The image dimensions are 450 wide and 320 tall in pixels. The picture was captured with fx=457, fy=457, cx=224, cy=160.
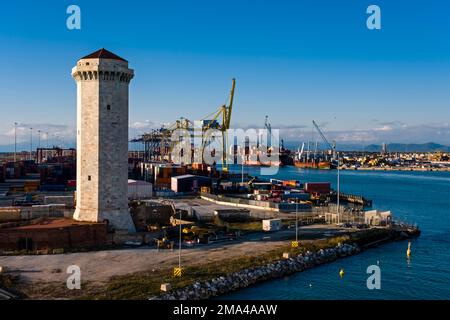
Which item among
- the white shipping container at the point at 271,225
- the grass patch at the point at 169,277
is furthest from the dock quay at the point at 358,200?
the grass patch at the point at 169,277

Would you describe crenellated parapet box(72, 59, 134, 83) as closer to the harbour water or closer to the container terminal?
the container terminal

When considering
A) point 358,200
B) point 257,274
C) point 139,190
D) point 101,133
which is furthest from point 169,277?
point 358,200

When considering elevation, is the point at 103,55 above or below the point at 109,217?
above

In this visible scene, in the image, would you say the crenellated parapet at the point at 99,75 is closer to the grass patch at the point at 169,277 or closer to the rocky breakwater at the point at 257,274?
the grass patch at the point at 169,277

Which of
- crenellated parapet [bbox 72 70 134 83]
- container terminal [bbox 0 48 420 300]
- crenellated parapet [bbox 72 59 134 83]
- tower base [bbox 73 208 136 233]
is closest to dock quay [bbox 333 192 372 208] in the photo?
container terminal [bbox 0 48 420 300]

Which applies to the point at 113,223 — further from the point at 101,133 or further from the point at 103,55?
the point at 103,55
